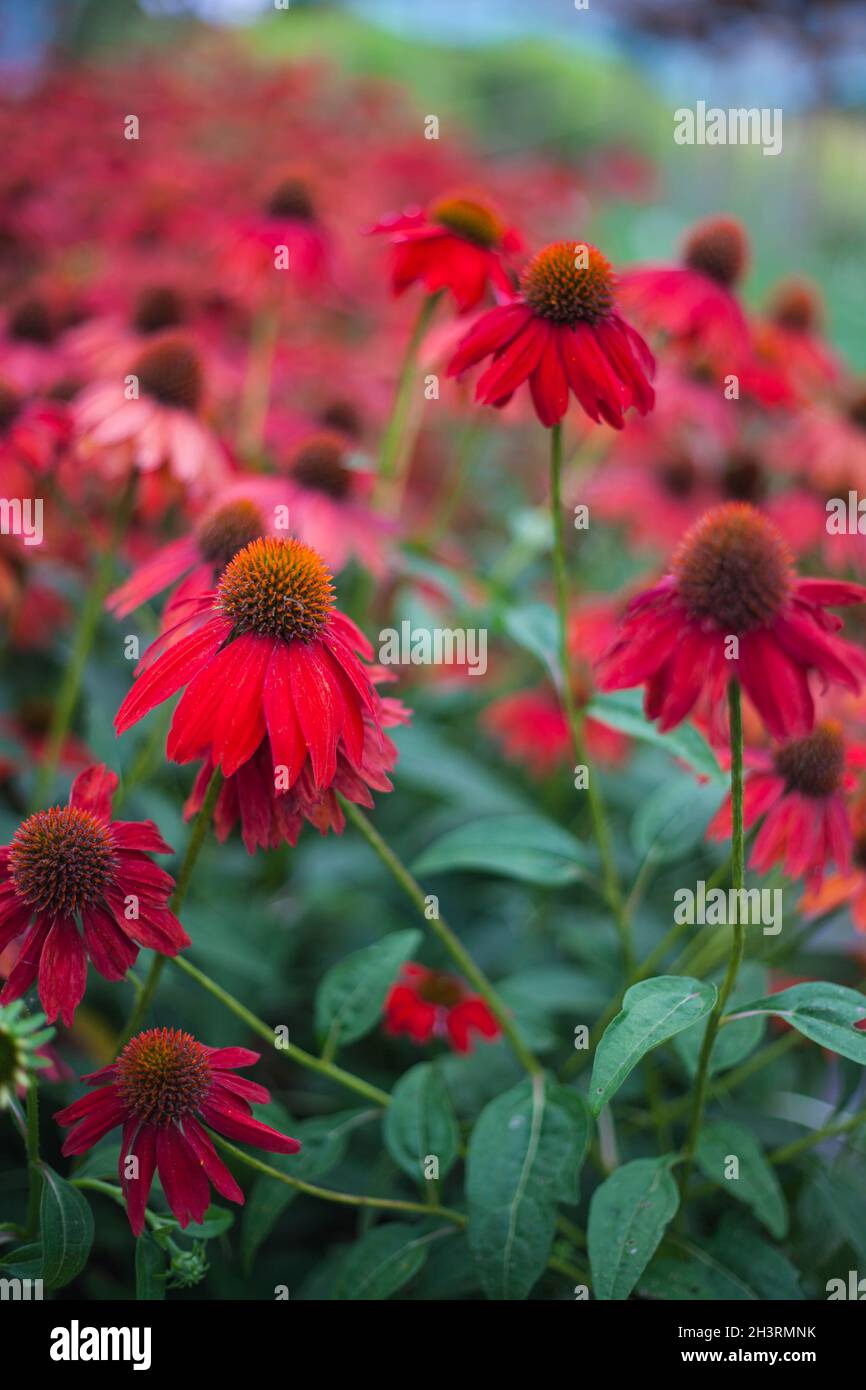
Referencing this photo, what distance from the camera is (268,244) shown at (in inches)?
57.2

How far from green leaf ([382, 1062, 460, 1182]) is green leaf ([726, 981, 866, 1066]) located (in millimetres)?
245

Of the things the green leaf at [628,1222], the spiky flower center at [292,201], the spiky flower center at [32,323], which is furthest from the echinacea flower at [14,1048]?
the spiky flower center at [292,201]

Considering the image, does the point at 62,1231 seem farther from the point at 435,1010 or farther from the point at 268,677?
the point at 435,1010

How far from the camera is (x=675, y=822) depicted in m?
1.01

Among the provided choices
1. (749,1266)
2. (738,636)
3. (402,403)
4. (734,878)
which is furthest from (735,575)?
(402,403)

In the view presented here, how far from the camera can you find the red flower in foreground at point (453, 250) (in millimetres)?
986

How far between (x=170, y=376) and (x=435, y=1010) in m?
0.71

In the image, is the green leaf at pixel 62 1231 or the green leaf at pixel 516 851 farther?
the green leaf at pixel 516 851

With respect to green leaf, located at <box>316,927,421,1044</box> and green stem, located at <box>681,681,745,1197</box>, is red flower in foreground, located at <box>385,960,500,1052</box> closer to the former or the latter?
green leaf, located at <box>316,927,421,1044</box>

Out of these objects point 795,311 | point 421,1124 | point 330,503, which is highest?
point 795,311

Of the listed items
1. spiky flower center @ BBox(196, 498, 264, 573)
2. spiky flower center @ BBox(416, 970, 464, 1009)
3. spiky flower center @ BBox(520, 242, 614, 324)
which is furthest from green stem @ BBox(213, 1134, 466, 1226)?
spiky flower center @ BBox(520, 242, 614, 324)

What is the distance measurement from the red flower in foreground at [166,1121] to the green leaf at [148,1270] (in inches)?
1.1

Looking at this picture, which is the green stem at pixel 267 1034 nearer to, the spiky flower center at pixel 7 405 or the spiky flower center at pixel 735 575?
the spiky flower center at pixel 735 575

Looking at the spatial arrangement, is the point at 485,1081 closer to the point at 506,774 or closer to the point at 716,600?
the point at 716,600
